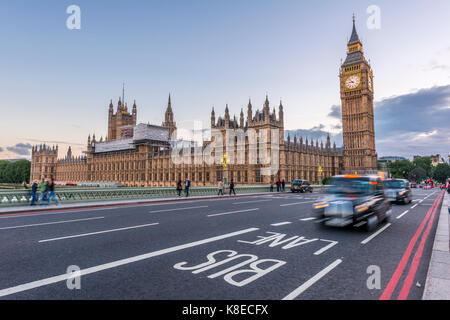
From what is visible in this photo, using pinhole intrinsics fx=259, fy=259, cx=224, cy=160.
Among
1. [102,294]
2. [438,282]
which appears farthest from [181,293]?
[438,282]

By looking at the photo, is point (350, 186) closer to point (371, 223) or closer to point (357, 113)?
point (371, 223)

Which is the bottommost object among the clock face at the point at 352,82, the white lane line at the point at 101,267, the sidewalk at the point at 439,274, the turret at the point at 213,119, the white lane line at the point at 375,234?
the white lane line at the point at 375,234

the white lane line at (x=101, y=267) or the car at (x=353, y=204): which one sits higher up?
the car at (x=353, y=204)

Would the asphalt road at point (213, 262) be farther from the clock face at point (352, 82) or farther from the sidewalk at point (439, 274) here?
the clock face at point (352, 82)

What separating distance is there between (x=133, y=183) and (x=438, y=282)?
93922mm

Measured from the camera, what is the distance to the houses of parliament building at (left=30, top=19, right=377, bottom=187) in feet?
194

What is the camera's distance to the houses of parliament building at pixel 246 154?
2328 inches

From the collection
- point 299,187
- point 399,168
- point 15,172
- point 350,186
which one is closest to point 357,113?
point 399,168

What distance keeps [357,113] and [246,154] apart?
50229 millimetres

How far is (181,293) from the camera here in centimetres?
389

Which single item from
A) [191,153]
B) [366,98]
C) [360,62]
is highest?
[360,62]

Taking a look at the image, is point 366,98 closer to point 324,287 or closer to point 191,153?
point 191,153

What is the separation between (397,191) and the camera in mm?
18203

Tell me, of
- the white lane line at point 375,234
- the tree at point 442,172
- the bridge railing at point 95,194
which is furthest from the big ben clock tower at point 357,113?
the white lane line at point 375,234
